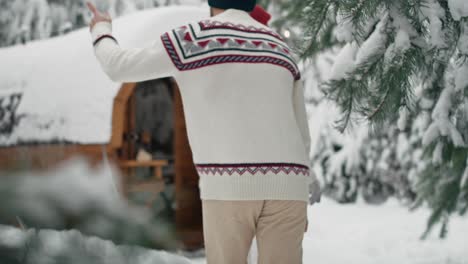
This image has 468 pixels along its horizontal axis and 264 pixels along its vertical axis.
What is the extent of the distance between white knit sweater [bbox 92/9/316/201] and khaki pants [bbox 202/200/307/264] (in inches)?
1.5

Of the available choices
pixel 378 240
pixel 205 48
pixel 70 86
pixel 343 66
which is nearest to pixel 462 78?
pixel 343 66

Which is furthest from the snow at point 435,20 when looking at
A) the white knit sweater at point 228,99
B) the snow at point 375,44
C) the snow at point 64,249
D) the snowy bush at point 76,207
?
the snowy bush at point 76,207

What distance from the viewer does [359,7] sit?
7.09 ft

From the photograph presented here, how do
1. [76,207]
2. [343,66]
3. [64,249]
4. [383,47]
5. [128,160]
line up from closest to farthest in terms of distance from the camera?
[383,47] < [343,66] < [64,249] < [76,207] < [128,160]

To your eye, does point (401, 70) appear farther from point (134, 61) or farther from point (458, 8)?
point (134, 61)

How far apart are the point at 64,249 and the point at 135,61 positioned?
1.28m

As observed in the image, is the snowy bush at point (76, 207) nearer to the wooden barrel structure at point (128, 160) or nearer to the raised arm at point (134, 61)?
the wooden barrel structure at point (128, 160)

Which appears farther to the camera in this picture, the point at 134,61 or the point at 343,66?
the point at 343,66

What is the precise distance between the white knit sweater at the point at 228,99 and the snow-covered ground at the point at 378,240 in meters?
2.52

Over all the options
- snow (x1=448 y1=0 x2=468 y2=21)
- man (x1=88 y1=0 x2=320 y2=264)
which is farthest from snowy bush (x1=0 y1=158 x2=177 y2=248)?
snow (x1=448 y1=0 x2=468 y2=21)

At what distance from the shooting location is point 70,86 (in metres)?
4.33

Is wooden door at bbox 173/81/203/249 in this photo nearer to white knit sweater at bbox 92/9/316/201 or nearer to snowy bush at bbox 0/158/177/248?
snowy bush at bbox 0/158/177/248

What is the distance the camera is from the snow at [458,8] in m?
2.06

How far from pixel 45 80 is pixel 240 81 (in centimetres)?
316
